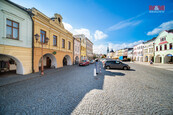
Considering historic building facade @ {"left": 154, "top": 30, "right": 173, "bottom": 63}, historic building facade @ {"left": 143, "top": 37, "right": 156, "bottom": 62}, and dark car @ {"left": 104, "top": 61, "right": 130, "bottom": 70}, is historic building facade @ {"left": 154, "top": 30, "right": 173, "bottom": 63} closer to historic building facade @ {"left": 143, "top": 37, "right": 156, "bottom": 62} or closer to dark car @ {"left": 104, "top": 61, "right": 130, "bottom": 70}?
historic building facade @ {"left": 143, "top": 37, "right": 156, "bottom": 62}

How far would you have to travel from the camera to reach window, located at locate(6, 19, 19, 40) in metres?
7.06

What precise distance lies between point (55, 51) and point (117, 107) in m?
12.5

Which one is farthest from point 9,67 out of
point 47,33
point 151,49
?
point 151,49

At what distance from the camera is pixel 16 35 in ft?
25.3

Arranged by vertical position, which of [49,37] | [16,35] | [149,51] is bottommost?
[16,35]

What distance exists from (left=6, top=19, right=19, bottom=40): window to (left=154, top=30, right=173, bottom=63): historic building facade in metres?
36.5

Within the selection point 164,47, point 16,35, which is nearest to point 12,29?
point 16,35

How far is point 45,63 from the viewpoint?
15578 mm

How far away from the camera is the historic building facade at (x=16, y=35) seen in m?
6.62

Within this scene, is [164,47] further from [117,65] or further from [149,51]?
[117,65]

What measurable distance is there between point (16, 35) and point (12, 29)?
652mm

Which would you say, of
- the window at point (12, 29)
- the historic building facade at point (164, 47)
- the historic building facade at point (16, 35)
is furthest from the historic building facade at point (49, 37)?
the historic building facade at point (164, 47)

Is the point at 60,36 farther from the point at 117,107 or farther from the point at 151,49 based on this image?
A: the point at 151,49

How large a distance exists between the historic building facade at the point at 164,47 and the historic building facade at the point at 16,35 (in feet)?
117
